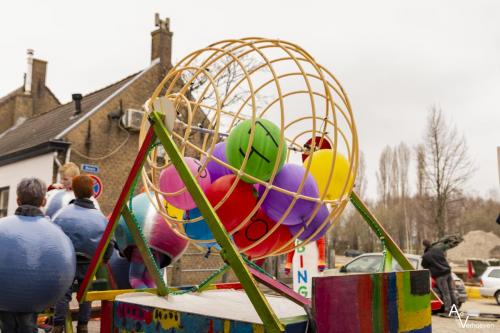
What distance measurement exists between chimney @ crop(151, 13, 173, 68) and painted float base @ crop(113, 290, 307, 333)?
43.5 ft

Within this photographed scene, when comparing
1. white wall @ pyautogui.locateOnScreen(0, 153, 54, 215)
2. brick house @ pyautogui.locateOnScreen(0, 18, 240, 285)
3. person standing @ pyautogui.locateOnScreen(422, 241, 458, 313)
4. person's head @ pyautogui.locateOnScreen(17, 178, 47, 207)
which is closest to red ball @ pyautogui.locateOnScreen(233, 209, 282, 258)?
person's head @ pyautogui.locateOnScreen(17, 178, 47, 207)

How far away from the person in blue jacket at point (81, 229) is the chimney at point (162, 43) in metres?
12.1

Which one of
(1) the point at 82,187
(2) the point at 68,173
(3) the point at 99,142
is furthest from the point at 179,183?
(3) the point at 99,142

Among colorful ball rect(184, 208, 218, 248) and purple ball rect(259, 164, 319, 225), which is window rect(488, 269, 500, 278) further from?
colorful ball rect(184, 208, 218, 248)

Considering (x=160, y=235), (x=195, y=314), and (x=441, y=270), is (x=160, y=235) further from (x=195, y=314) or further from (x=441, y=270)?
(x=441, y=270)

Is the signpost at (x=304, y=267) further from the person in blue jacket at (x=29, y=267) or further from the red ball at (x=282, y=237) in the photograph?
the person in blue jacket at (x=29, y=267)

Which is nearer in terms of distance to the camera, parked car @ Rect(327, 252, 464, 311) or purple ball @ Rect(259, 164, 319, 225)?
purple ball @ Rect(259, 164, 319, 225)

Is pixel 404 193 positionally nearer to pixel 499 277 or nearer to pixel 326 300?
pixel 499 277

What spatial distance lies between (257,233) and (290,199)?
1.27ft

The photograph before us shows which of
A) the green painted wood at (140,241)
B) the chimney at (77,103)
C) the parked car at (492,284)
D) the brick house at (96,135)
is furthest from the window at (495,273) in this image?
the chimney at (77,103)

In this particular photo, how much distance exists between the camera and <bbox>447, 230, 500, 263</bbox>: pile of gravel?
122 feet

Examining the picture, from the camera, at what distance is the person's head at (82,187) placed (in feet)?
13.1

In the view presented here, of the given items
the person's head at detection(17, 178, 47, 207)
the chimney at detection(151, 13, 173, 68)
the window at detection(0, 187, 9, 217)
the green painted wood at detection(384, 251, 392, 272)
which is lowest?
the green painted wood at detection(384, 251, 392, 272)

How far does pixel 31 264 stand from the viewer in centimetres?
280
